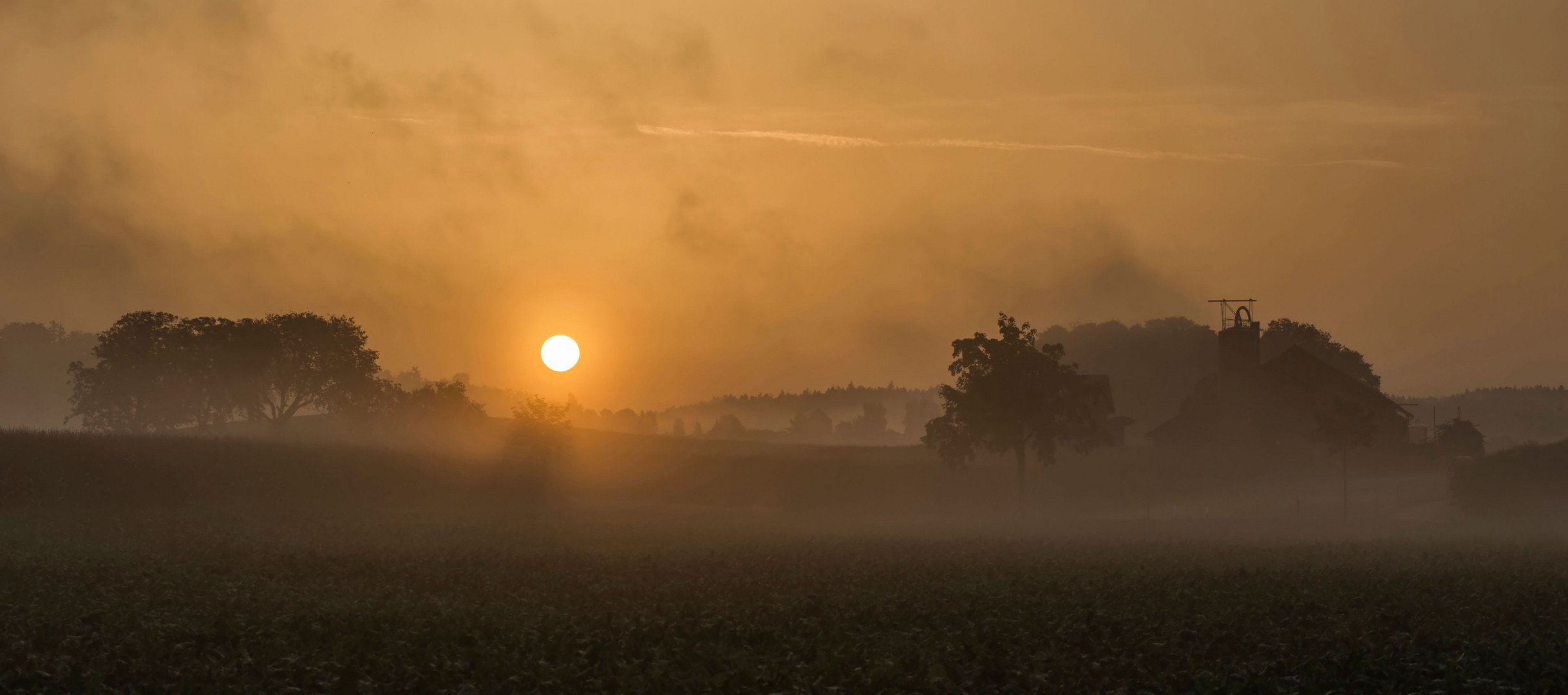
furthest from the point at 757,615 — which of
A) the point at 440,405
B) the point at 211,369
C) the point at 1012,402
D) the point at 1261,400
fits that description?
the point at 440,405

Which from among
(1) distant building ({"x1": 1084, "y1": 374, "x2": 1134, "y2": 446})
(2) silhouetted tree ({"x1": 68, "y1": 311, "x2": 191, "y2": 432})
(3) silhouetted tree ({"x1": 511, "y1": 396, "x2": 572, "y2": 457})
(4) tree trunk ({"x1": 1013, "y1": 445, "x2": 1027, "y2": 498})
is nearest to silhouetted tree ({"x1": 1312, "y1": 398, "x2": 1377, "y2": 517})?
(4) tree trunk ({"x1": 1013, "y1": 445, "x2": 1027, "y2": 498})

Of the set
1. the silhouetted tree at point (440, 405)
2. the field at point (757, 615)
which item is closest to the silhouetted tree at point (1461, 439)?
the field at point (757, 615)

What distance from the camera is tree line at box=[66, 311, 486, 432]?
324 feet

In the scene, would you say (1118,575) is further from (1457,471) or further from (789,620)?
(1457,471)

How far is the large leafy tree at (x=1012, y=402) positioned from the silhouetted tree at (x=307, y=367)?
62.0 meters

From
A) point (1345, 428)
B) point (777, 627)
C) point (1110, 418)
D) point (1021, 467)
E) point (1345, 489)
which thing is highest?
point (1110, 418)

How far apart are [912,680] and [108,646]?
44.8 feet

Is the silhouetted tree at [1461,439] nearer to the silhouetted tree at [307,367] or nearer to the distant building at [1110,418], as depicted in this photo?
the distant building at [1110,418]

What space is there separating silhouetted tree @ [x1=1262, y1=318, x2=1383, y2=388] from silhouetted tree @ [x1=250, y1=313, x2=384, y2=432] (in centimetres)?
10707

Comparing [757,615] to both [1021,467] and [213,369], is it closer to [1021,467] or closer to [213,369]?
[1021,467]

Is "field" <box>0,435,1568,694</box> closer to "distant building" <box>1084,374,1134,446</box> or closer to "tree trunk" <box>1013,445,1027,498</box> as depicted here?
"tree trunk" <box>1013,445,1027,498</box>

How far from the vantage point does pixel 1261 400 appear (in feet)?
331

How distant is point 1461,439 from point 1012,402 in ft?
199

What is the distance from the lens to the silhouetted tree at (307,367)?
342 feet
